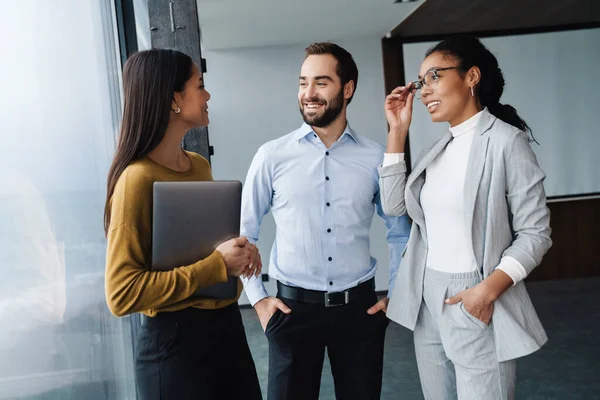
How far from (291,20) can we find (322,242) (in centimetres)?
360

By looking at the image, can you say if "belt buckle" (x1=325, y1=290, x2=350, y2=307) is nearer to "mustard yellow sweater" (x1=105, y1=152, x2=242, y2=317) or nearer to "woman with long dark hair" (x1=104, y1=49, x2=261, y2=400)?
"woman with long dark hair" (x1=104, y1=49, x2=261, y2=400)

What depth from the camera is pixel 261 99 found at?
6754 millimetres

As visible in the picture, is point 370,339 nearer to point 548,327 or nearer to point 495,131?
point 495,131

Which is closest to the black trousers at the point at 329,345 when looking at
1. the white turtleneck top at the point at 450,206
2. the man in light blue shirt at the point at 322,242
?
the man in light blue shirt at the point at 322,242

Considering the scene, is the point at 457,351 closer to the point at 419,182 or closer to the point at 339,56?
the point at 419,182

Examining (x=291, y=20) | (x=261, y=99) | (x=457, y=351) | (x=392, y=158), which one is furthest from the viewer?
(x=261, y=99)

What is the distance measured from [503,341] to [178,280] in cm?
99

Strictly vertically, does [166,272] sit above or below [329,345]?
above

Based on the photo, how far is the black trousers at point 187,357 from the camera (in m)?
1.44

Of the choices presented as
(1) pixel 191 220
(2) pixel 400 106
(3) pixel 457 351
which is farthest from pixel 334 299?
(1) pixel 191 220

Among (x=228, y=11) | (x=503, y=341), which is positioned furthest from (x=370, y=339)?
(x=228, y=11)

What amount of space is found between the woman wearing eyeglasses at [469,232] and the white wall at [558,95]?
4944mm

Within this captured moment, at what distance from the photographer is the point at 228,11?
4.77m

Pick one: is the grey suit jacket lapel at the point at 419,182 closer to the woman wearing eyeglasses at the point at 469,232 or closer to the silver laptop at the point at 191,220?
the woman wearing eyeglasses at the point at 469,232
